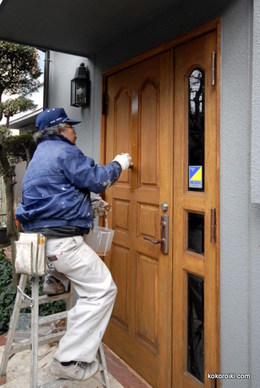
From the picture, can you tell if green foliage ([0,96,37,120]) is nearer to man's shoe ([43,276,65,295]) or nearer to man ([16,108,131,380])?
man ([16,108,131,380])

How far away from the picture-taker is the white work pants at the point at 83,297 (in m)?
2.20

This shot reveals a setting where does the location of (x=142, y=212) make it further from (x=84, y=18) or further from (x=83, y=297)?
(x=84, y=18)

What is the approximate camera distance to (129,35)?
9.82ft

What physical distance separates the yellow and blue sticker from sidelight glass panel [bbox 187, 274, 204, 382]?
2.11ft

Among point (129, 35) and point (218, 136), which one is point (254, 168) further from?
point (129, 35)

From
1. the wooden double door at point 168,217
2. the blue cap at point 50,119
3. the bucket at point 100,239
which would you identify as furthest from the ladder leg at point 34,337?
the blue cap at point 50,119

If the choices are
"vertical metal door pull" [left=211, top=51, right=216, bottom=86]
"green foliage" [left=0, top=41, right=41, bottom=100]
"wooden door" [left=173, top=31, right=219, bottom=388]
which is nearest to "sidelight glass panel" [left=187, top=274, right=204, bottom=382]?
"wooden door" [left=173, top=31, right=219, bottom=388]

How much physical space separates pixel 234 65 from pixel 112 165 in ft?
3.42

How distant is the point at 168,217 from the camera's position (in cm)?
255

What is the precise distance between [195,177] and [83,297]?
1141 millimetres

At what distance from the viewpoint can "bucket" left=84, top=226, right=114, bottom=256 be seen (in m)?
2.76

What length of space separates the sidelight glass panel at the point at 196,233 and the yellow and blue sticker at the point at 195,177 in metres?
0.20

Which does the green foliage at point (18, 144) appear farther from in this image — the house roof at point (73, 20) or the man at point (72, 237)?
the man at point (72, 237)

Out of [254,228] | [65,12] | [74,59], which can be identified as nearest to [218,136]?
[254,228]
